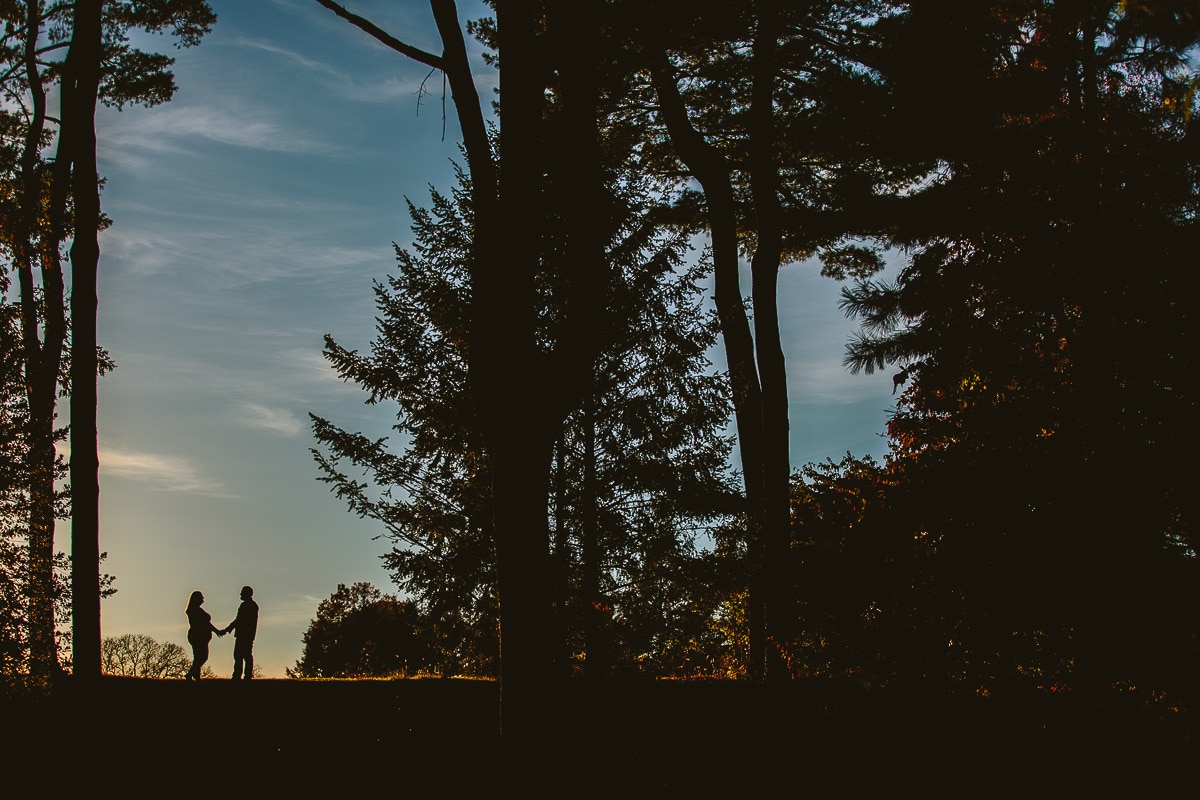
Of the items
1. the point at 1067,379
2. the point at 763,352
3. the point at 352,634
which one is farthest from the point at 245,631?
the point at 352,634

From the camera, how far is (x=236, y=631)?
17203mm

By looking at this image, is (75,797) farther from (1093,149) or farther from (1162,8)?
(1093,149)

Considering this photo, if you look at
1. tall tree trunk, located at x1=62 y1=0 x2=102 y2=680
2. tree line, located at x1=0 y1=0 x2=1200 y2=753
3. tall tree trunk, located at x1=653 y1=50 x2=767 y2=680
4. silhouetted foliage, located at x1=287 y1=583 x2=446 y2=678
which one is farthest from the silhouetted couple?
silhouetted foliage, located at x1=287 y1=583 x2=446 y2=678

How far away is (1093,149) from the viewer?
37.3 ft

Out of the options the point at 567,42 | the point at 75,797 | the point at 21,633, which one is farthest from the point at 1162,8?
the point at 21,633

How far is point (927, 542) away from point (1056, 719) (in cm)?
225

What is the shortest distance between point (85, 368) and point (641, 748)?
855cm

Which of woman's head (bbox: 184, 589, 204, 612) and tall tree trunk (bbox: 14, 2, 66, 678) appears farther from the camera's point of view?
woman's head (bbox: 184, 589, 204, 612)

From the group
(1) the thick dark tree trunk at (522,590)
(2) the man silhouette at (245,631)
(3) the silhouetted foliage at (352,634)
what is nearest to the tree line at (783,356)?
(1) the thick dark tree trunk at (522,590)

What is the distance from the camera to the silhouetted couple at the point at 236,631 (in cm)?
1711

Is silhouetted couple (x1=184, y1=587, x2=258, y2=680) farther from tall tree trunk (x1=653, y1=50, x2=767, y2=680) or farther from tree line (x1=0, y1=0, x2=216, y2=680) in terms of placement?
tall tree trunk (x1=653, y1=50, x2=767, y2=680)

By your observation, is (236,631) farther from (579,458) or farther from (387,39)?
(387,39)

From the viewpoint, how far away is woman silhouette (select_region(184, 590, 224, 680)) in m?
17.2

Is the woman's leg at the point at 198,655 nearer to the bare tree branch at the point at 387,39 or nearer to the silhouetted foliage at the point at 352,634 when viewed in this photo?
the bare tree branch at the point at 387,39
